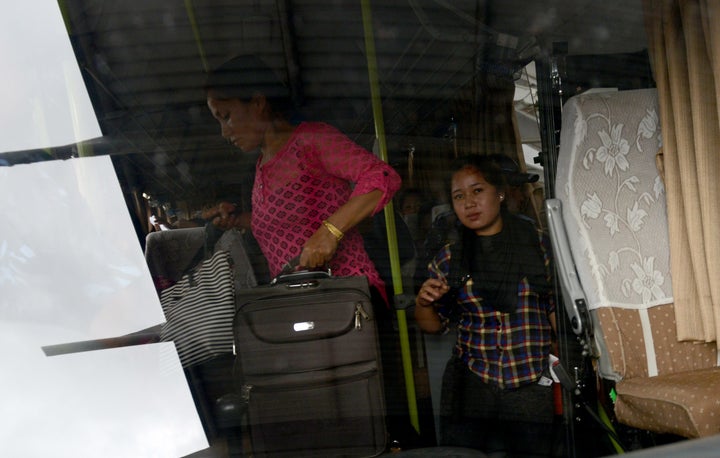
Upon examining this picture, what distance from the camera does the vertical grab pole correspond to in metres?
1.78

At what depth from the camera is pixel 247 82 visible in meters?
1.53

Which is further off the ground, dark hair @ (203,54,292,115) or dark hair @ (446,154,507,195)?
dark hair @ (203,54,292,115)

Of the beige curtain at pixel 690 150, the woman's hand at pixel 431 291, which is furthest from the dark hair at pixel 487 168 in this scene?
the beige curtain at pixel 690 150

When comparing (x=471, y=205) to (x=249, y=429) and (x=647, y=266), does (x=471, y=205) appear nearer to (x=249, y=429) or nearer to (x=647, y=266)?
(x=647, y=266)

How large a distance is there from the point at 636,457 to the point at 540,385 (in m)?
1.11

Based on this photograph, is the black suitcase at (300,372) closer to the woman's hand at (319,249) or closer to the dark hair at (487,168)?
the woman's hand at (319,249)

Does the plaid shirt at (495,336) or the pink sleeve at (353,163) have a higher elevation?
the pink sleeve at (353,163)

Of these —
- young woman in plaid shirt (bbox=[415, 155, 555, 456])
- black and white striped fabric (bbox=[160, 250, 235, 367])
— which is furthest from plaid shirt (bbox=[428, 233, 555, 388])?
black and white striped fabric (bbox=[160, 250, 235, 367])

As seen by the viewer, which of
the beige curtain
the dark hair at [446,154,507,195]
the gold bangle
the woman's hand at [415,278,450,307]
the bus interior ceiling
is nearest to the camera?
the bus interior ceiling

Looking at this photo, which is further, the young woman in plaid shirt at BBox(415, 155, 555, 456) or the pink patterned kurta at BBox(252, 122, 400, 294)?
the young woman in plaid shirt at BBox(415, 155, 555, 456)

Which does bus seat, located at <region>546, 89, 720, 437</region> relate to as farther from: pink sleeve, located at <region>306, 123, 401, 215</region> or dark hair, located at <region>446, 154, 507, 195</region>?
pink sleeve, located at <region>306, 123, 401, 215</region>

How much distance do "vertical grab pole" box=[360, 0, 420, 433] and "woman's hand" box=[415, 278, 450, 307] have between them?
0.09 meters

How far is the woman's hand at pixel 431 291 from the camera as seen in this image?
1.93m

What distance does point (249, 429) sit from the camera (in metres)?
1.51
